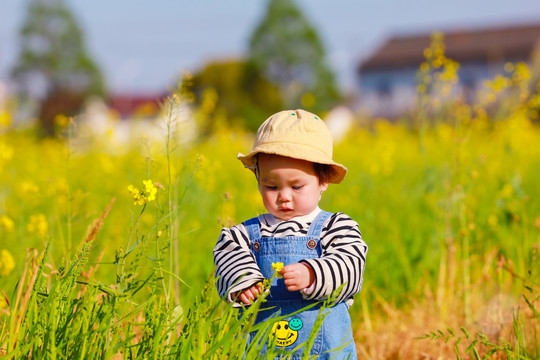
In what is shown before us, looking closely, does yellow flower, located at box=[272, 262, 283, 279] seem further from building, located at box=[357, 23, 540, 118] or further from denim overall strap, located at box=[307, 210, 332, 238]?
building, located at box=[357, 23, 540, 118]

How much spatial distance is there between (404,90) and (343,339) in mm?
40687

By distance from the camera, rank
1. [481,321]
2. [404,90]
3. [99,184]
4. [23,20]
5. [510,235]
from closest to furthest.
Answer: [481,321] → [510,235] → [99,184] → [23,20] → [404,90]

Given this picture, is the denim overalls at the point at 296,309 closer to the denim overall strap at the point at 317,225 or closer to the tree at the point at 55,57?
the denim overall strap at the point at 317,225

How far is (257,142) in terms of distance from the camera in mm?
1896

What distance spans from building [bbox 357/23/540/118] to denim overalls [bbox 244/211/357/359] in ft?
122

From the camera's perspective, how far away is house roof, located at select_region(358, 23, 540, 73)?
37219mm

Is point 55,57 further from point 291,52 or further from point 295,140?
point 295,140

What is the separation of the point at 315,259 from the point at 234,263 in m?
0.24

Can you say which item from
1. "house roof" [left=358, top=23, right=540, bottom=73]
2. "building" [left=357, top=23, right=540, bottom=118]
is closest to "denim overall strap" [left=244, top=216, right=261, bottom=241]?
"building" [left=357, top=23, right=540, bottom=118]

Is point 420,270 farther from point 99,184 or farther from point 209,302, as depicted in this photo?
point 99,184

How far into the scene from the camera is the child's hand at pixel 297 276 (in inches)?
65.3

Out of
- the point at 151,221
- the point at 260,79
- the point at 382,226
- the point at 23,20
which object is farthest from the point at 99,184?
the point at 23,20

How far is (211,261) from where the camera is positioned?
328 centimetres

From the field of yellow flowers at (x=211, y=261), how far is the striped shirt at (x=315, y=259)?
0.27 feet
